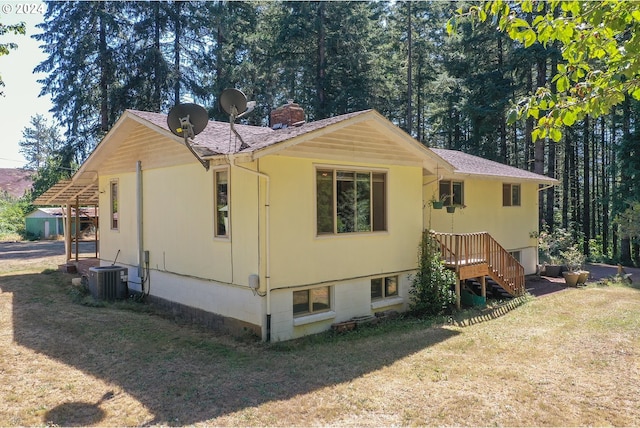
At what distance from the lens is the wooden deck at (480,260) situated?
36.1 ft

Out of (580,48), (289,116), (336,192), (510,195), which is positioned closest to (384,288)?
(336,192)

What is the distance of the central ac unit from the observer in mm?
11469

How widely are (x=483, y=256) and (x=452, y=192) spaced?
8.75 ft

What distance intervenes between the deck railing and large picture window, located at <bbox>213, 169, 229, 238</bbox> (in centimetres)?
512

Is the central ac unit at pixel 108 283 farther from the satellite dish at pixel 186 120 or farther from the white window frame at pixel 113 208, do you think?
the satellite dish at pixel 186 120

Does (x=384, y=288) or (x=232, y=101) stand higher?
(x=232, y=101)

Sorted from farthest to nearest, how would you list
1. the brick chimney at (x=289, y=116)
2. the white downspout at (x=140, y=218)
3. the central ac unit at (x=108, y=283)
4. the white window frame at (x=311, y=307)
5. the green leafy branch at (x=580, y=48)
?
1. the brick chimney at (x=289, y=116)
2. the white downspout at (x=140, y=218)
3. the central ac unit at (x=108, y=283)
4. the white window frame at (x=311, y=307)
5. the green leafy branch at (x=580, y=48)

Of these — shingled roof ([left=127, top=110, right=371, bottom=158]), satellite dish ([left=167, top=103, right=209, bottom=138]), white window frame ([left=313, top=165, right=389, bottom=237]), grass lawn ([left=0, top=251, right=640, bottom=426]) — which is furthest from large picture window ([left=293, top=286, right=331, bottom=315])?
satellite dish ([left=167, top=103, right=209, bottom=138])

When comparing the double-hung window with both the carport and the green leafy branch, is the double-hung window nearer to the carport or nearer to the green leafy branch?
the green leafy branch

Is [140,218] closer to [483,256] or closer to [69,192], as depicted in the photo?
[69,192]

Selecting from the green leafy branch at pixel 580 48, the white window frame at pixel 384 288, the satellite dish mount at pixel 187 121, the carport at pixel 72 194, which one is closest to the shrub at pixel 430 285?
the white window frame at pixel 384 288

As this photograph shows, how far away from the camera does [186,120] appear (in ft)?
26.0

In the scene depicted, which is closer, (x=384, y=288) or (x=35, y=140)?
(x=384, y=288)

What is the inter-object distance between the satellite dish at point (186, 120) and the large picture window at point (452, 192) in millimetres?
7528
